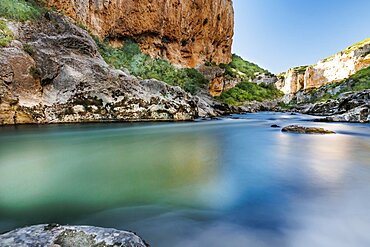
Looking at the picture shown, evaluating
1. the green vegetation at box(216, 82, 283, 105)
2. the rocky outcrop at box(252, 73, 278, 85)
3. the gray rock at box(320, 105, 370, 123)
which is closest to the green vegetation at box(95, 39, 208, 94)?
the green vegetation at box(216, 82, 283, 105)

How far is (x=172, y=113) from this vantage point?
45.0 feet

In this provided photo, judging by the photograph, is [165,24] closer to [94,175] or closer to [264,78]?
[94,175]

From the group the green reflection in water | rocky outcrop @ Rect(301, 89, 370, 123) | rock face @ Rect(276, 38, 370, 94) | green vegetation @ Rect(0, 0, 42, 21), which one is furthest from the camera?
rock face @ Rect(276, 38, 370, 94)

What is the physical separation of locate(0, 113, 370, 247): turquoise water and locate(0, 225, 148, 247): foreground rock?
39 centimetres

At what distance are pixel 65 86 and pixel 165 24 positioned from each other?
72.0 ft

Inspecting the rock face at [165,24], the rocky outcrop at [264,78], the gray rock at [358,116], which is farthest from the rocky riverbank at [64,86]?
the rocky outcrop at [264,78]

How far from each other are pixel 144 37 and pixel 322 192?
2827 cm

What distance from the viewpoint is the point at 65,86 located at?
10844 mm

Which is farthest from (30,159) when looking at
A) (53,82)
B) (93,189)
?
(53,82)

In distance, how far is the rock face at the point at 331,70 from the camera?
43406 mm

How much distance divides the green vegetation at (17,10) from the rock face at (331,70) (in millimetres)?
50496

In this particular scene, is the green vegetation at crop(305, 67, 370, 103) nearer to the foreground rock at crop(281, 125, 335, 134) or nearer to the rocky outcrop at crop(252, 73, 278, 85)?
the rocky outcrop at crop(252, 73, 278, 85)

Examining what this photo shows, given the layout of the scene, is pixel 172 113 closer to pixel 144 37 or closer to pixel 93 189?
pixel 93 189

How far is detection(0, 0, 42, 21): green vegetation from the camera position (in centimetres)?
1097
